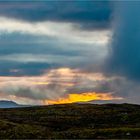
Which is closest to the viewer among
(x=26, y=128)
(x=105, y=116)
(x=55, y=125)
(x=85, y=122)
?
(x=26, y=128)

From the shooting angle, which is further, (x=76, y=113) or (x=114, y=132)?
(x=76, y=113)

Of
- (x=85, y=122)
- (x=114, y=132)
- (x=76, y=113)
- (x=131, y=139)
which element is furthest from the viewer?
(x=76, y=113)

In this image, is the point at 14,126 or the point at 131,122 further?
the point at 131,122

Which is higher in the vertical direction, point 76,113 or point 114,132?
point 76,113

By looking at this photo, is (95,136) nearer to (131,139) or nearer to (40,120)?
(131,139)

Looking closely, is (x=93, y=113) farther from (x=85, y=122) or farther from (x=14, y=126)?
(x=14, y=126)

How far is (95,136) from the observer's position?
11700 cm

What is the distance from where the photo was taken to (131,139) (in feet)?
334

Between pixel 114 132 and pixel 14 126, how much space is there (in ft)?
95.9

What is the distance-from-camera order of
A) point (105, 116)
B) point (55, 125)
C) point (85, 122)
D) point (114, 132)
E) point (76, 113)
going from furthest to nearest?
point (76, 113) < point (105, 116) < point (85, 122) < point (55, 125) < point (114, 132)

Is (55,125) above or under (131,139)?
above

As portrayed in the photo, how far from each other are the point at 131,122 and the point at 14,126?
42.2 metres

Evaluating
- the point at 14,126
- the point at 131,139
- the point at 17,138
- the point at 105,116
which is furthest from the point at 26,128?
the point at 105,116

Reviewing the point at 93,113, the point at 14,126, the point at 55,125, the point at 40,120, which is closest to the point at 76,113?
the point at 93,113
